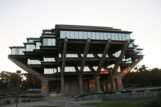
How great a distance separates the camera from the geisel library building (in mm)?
74812

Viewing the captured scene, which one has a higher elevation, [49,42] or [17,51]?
[49,42]

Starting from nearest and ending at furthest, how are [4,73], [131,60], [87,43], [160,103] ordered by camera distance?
[160,103] → [87,43] → [131,60] → [4,73]

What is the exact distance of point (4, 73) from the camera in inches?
3853

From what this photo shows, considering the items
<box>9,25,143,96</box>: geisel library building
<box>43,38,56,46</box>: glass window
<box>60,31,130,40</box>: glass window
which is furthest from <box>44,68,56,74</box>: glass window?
<box>60,31,130,40</box>: glass window

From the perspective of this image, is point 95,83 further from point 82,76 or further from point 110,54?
point 110,54

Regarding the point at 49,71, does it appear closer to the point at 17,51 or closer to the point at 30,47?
the point at 30,47

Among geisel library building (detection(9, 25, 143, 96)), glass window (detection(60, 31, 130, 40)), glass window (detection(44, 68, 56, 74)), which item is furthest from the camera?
glass window (detection(44, 68, 56, 74))

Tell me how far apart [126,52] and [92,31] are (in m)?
16.9

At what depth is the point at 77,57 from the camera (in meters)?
78.1

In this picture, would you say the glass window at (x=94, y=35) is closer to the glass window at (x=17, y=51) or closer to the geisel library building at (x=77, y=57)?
the geisel library building at (x=77, y=57)

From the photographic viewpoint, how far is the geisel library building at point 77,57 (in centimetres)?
7481

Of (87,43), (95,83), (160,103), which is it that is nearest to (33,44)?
(87,43)

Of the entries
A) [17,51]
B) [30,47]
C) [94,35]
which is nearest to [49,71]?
[30,47]

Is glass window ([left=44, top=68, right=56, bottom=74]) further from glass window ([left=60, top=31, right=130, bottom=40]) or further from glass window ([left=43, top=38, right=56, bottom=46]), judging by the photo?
glass window ([left=60, top=31, right=130, bottom=40])
